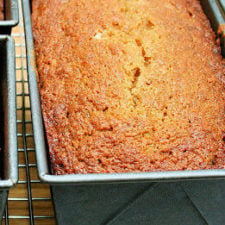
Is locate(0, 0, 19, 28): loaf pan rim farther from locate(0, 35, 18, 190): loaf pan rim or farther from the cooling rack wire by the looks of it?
the cooling rack wire

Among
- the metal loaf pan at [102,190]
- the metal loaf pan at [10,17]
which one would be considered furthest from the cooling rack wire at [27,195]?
the metal loaf pan at [10,17]

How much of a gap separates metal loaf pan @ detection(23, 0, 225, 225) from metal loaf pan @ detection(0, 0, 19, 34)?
0.11 meters

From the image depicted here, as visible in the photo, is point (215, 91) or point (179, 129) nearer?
point (179, 129)

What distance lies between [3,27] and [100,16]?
0.35m

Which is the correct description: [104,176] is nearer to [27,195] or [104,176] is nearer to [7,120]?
[7,120]

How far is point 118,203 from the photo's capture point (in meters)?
1.25

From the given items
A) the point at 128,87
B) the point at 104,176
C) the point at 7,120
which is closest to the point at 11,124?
the point at 7,120

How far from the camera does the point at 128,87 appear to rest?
4.46ft

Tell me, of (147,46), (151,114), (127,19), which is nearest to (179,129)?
(151,114)

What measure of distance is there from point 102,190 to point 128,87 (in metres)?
0.36

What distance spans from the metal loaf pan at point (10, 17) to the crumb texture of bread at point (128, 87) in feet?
0.39

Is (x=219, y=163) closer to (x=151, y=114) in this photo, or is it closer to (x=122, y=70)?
(x=151, y=114)

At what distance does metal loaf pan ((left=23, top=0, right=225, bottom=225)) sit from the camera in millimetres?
1094

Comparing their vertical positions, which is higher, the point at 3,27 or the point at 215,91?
the point at 3,27
